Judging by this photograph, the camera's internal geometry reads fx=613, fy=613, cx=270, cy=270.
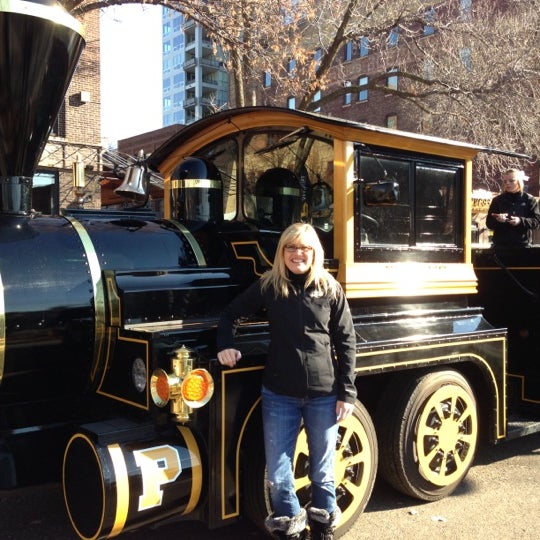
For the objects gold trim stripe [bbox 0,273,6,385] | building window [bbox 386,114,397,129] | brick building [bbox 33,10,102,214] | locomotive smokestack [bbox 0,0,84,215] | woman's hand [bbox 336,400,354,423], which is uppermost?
building window [bbox 386,114,397,129]

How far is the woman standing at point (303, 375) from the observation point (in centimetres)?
276

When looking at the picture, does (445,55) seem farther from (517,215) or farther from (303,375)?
(303,375)

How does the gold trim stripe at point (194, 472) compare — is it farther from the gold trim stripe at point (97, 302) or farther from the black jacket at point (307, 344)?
the gold trim stripe at point (97, 302)

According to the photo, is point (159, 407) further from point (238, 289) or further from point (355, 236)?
point (355, 236)

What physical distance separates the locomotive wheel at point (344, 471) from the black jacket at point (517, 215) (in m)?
2.47

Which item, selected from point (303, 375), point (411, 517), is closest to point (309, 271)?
point (303, 375)

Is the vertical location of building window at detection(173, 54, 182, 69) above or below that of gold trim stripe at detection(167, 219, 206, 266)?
above

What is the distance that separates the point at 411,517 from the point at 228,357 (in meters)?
1.68

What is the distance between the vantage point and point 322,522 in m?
2.81

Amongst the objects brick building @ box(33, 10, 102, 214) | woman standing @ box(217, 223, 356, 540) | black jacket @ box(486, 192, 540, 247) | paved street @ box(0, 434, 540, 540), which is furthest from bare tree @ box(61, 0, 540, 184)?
woman standing @ box(217, 223, 356, 540)

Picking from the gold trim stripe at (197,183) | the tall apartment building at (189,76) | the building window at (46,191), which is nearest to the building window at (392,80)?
the building window at (46,191)

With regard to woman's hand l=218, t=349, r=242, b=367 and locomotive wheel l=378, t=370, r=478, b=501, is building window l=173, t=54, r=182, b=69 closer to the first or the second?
locomotive wheel l=378, t=370, r=478, b=501

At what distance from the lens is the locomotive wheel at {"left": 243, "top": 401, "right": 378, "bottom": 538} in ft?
9.68

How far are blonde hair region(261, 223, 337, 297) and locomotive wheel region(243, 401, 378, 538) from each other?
0.76 m
